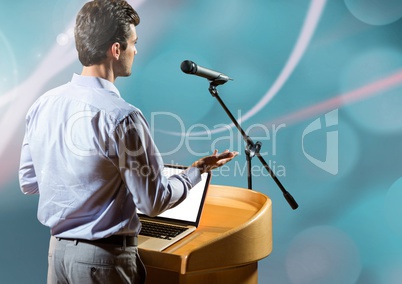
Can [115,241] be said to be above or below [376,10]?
below

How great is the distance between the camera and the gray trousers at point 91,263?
4.15 feet

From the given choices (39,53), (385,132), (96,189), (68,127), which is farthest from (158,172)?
(39,53)

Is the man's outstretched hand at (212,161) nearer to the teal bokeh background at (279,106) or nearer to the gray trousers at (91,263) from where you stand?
the gray trousers at (91,263)

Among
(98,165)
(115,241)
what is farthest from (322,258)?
(98,165)

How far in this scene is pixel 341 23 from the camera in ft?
7.86

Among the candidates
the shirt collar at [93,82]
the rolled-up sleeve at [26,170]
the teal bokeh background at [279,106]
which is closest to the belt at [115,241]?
the rolled-up sleeve at [26,170]

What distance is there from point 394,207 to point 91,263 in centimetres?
180

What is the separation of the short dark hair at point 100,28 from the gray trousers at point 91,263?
57cm

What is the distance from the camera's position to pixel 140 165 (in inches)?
47.6

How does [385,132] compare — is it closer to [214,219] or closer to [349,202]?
[349,202]

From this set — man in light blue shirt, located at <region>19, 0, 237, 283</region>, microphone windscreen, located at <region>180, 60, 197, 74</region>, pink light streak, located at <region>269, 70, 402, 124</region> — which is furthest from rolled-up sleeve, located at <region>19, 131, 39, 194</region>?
pink light streak, located at <region>269, 70, 402, 124</region>

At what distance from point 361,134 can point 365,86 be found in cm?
27

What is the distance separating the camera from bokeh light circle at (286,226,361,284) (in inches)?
98.1

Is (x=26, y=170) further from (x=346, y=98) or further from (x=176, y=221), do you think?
(x=346, y=98)
